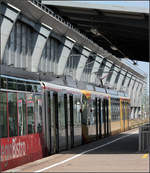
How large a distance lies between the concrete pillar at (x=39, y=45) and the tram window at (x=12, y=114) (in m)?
25.0

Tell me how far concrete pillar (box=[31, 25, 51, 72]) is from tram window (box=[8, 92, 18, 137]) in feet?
81.9

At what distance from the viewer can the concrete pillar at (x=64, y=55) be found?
4652 centimetres

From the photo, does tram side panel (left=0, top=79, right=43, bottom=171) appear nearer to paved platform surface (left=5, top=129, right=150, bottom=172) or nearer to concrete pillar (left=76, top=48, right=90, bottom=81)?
paved platform surface (left=5, top=129, right=150, bottom=172)

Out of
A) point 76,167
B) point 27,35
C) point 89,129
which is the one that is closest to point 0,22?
point 27,35

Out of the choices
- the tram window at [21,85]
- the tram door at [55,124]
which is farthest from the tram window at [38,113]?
the tram door at [55,124]

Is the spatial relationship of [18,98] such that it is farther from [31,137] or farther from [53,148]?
[53,148]

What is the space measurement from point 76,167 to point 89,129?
10.6 m

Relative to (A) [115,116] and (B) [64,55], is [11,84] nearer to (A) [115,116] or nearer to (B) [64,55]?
(A) [115,116]

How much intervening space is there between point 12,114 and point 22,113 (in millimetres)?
796

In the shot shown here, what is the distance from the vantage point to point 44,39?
40.0 metres

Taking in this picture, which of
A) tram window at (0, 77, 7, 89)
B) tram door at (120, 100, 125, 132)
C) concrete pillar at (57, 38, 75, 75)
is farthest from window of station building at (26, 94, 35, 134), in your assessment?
concrete pillar at (57, 38, 75, 75)

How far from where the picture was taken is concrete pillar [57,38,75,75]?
46.5 meters

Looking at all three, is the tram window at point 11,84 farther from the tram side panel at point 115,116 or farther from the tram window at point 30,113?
the tram side panel at point 115,116

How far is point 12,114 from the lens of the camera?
1360 cm
